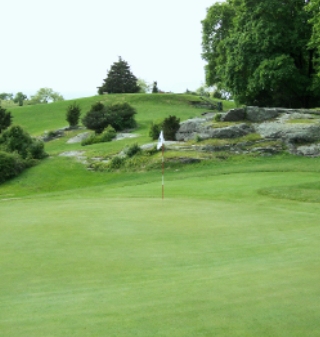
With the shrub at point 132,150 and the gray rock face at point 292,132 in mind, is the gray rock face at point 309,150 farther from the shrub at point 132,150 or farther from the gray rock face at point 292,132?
the shrub at point 132,150

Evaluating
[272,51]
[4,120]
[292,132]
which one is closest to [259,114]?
[292,132]

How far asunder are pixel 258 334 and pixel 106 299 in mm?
1976

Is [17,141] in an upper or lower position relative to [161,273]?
upper

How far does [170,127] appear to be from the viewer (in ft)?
122

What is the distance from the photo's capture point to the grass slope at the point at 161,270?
16.8 ft

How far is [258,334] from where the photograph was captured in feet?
15.6

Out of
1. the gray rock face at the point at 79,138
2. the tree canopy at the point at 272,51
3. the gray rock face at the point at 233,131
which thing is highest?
the tree canopy at the point at 272,51

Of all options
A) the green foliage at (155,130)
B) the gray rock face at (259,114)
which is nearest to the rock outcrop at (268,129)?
the gray rock face at (259,114)

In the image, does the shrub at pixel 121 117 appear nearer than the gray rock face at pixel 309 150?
No

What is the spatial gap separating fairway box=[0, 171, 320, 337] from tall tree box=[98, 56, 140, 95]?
78276 mm

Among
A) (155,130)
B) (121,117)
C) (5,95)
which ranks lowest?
(155,130)

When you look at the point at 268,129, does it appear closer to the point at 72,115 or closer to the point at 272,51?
the point at 272,51

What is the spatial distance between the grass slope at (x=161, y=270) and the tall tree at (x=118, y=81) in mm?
76343

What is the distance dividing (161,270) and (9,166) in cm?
2842
